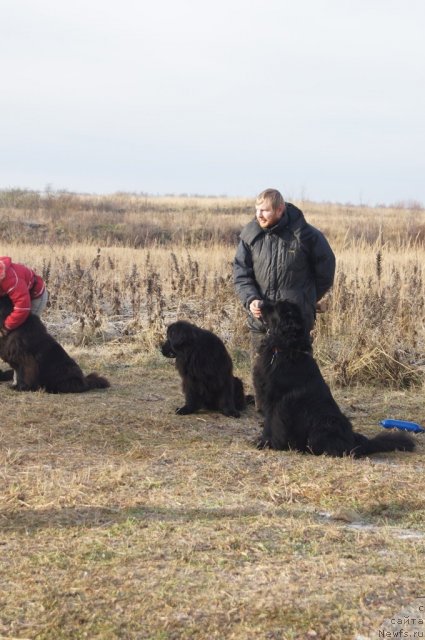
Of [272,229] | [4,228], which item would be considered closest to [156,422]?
[272,229]

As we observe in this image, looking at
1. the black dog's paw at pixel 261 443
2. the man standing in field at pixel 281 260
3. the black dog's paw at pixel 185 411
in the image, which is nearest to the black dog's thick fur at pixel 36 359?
the black dog's paw at pixel 185 411

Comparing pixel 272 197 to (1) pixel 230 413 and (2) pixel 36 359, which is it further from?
(2) pixel 36 359

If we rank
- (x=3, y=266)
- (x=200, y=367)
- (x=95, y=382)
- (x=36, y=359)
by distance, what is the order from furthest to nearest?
(x=95, y=382), (x=36, y=359), (x=3, y=266), (x=200, y=367)

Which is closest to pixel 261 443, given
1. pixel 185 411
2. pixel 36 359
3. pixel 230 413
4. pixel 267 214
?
pixel 230 413

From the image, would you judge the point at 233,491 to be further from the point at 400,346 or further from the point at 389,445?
the point at 400,346

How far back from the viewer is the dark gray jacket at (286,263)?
7.49 meters

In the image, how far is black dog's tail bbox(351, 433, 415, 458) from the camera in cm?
674

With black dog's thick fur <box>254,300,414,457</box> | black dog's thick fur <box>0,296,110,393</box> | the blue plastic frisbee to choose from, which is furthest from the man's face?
black dog's thick fur <box>0,296,110,393</box>

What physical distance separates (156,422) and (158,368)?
295cm

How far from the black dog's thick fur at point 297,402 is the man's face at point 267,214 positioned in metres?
0.82

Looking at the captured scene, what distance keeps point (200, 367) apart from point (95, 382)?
1.56 meters

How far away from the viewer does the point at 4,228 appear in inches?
1072

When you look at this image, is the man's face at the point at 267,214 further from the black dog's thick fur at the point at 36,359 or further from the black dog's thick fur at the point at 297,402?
the black dog's thick fur at the point at 36,359

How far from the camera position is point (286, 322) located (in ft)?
22.5
